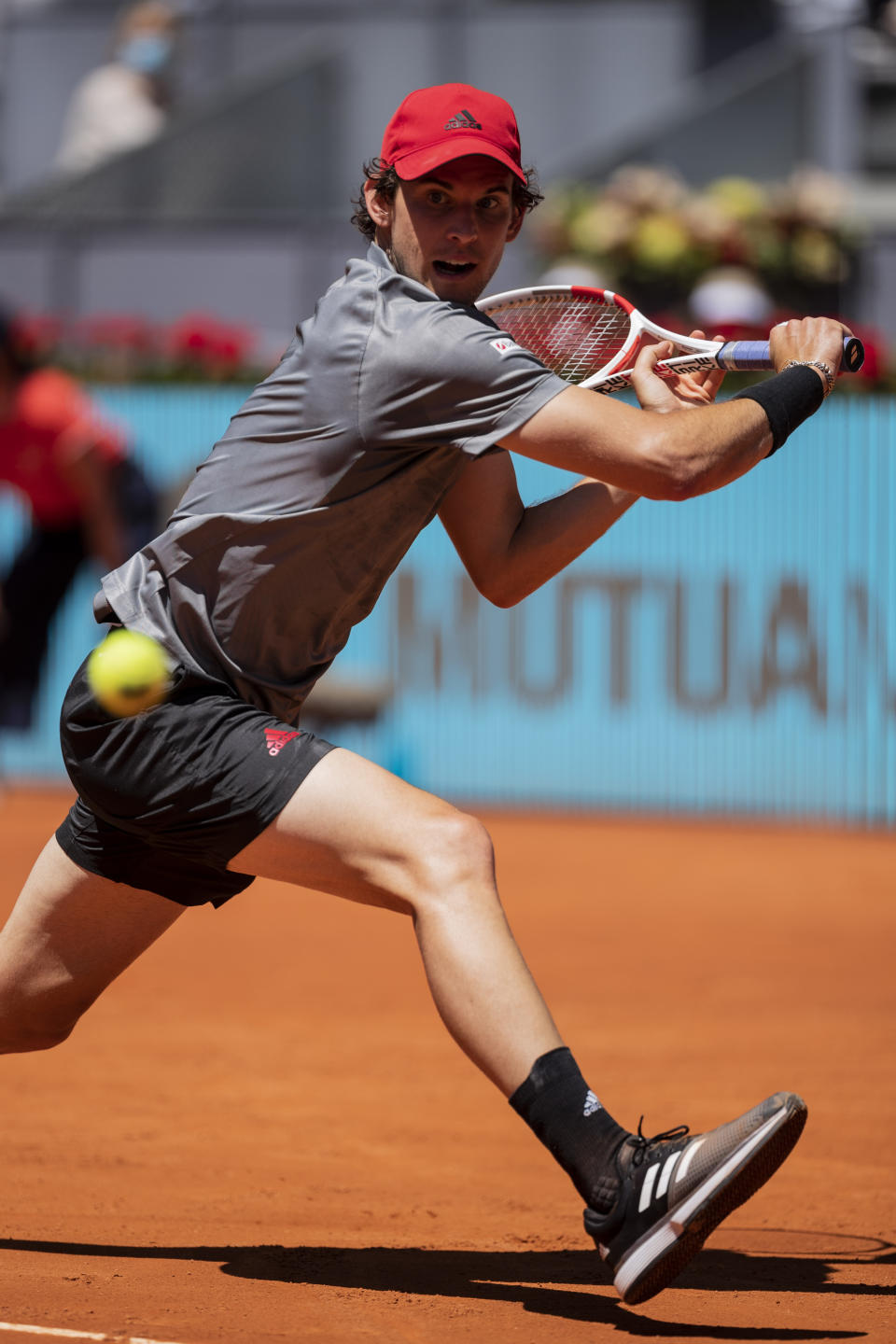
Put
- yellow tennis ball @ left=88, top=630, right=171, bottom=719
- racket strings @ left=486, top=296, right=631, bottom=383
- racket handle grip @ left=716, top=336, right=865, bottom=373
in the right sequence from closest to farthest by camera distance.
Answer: yellow tennis ball @ left=88, top=630, right=171, bottom=719 → racket handle grip @ left=716, top=336, right=865, bottom=373 → racket strings @ left=486, top=296, right=631, bottom=383

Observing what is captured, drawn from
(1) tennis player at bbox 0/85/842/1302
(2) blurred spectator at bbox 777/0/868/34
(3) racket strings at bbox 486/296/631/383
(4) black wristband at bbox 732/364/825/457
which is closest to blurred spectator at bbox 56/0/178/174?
(2) blurred spectator at bbox 777/0/868/34

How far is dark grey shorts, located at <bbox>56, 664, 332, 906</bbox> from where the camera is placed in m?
3.18

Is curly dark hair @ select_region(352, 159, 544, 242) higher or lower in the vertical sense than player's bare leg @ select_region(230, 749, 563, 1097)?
higher

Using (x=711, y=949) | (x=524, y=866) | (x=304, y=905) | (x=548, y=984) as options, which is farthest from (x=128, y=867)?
(x=524, y=866)

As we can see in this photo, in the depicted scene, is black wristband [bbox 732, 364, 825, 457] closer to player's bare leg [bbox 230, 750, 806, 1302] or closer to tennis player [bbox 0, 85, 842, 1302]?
tennis player [bbox 0, 85, 842, 1302]

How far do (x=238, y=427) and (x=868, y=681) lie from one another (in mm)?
7066

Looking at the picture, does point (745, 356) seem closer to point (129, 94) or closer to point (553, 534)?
point (553, 534)

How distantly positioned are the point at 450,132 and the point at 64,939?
5.17ft

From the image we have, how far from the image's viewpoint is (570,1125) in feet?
9.78

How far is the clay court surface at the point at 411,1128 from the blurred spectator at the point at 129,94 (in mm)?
6784

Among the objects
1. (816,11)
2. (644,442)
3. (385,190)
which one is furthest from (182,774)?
(816,11)

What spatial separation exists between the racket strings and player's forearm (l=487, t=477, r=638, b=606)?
49 cm

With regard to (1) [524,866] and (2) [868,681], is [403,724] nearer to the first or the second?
(1) [524,866]

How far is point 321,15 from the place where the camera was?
1352 centimetres
